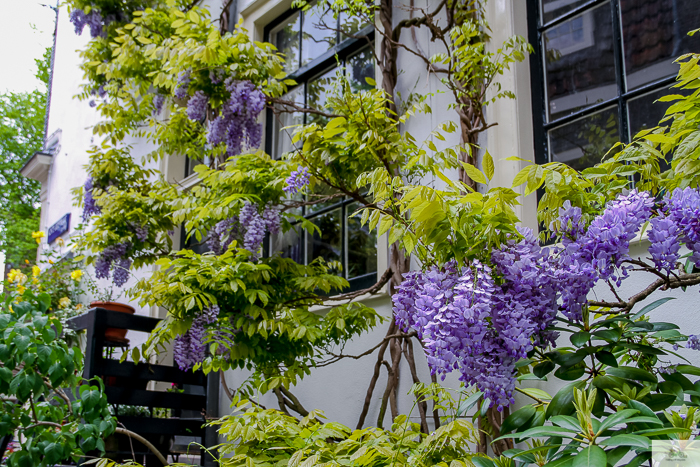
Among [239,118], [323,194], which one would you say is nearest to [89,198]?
[239,118]

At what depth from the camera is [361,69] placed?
3859mm

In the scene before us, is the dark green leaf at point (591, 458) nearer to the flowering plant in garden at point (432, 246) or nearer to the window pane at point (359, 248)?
the flowering plant in garden at point (432, 246)

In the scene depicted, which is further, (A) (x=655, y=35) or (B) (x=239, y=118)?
(B) (x=239, y=118)

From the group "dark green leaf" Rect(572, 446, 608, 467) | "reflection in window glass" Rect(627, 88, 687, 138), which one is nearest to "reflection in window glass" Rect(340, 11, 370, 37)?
"reflection in window glass" Rect(627, 88, 687, 138)

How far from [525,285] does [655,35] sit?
1.66m

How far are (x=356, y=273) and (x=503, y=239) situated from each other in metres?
2.26

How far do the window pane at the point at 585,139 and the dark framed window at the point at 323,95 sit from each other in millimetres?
1188

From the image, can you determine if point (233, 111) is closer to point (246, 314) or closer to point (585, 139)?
point (246, 314)

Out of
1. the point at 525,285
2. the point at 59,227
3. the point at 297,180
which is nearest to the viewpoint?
the point at 525,285

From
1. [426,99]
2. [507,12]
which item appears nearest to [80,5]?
[426,99]

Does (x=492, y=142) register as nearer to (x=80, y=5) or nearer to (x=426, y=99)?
(x=426, y=99)

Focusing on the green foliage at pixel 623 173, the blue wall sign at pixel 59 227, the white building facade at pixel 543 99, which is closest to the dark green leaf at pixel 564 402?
the green foliage at pixel 623 173

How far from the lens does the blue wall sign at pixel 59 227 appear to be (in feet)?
25.5

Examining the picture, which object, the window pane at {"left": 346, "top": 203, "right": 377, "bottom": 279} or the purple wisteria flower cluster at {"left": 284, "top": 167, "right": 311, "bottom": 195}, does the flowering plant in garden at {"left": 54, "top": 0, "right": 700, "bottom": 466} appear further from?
the window pane at {"left": 346, "top": 203, "right": 377, "bottom": 279}
